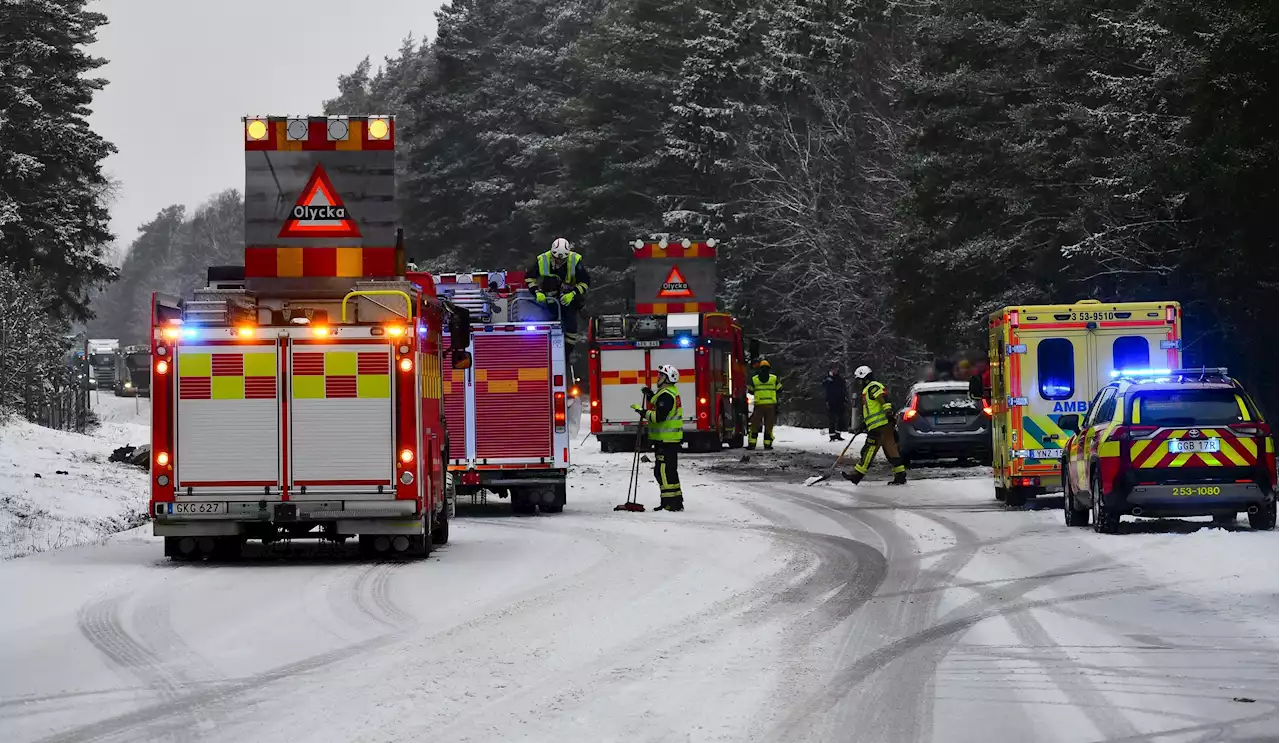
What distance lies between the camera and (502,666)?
10.3 m

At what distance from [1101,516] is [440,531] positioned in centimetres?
648

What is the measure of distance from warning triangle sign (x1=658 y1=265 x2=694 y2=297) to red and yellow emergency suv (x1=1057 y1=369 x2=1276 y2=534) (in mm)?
29913

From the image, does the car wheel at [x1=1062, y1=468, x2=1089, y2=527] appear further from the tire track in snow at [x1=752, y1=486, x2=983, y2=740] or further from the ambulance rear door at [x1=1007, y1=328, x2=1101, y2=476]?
the ambulance rear door at [x1=1007, y1=328, x2=1101, y2=476]

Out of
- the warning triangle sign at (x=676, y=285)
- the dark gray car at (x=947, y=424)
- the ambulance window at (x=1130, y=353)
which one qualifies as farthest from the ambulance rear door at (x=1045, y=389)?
the warning triangle sign at (x=676, y=285)

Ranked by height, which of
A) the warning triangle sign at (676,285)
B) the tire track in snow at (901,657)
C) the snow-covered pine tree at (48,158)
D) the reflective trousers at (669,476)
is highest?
the snow-covered pine tree at (48,158)

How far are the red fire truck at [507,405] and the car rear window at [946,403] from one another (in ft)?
32.8

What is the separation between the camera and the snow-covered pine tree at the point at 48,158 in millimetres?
47938

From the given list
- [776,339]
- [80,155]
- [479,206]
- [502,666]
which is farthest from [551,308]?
[479,206]

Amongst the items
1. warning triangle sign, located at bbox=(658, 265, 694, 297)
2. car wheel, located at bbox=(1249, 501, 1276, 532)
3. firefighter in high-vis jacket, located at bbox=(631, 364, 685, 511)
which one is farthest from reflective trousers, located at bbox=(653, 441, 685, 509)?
warning triangle sign, located at bbox=(658, 265, 694, 297)

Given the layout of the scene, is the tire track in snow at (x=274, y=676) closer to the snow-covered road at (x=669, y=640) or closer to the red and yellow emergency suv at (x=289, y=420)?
the snow-covered road at (x=669, y=640)

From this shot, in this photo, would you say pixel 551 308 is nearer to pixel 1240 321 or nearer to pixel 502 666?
pixel 502 666

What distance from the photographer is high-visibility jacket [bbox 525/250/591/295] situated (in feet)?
78.6

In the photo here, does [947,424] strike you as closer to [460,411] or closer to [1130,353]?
[1130,353]

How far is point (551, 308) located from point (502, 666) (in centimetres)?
1361
